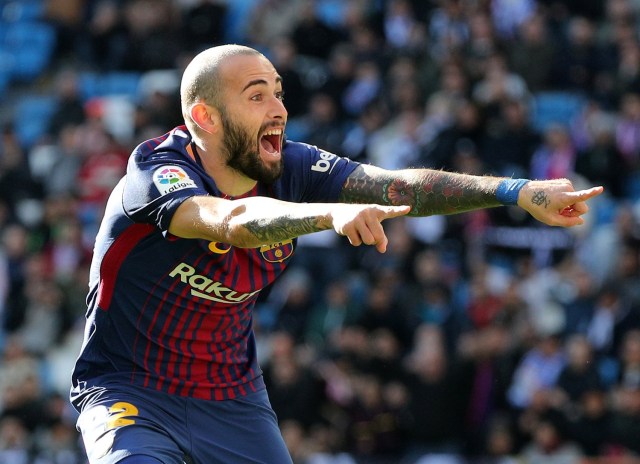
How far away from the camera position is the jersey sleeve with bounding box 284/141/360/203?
22.5 feet

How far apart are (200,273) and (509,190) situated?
1597 millimetres

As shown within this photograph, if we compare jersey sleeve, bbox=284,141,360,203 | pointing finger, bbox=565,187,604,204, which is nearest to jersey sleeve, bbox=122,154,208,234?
jersey sleeve, bbox=284,141,360,203

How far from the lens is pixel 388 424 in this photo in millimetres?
13945

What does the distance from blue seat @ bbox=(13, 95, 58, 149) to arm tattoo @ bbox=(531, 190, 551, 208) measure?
14.5m

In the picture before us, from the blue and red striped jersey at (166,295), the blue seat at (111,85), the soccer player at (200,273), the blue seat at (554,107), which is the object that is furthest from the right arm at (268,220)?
the blue seat at (111,85)

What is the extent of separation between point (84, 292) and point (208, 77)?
33.7 ft

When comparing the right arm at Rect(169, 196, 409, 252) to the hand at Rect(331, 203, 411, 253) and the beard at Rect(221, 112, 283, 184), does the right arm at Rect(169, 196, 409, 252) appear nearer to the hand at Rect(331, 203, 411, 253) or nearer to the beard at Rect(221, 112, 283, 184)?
the hand at Rect(331, 203, 411, 253)

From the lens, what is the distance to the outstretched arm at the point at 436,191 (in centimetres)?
617

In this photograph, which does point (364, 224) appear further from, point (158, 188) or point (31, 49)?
point (31, 49)

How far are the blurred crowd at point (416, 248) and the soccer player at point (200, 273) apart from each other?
6.90 meters

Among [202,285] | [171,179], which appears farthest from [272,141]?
[202,285]

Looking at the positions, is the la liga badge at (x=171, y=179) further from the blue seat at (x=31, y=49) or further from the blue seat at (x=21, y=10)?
the blue seat at (x=21, y=10)

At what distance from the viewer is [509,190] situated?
6.32 meters

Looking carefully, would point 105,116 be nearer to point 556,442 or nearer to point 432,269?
point 432,269
